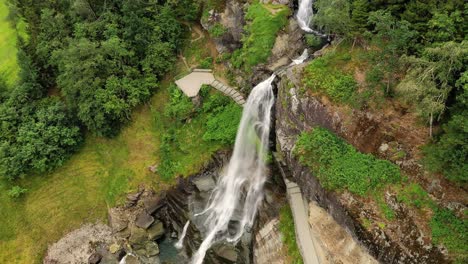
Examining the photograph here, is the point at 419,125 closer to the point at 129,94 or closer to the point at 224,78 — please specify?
the point at 224,78

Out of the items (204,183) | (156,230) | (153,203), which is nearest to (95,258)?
(156,230)

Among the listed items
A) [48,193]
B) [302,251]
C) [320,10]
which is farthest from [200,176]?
[320,10]

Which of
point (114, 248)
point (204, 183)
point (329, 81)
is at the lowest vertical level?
point (114, 248)

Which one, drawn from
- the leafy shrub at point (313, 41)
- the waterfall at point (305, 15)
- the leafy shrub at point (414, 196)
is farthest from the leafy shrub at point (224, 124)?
the leafy shrub at point (414, 196)

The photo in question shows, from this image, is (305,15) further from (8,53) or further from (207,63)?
(8,53)

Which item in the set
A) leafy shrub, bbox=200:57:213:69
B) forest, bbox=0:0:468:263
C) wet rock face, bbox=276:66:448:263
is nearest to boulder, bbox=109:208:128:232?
forest, bbox=0:0:468:263

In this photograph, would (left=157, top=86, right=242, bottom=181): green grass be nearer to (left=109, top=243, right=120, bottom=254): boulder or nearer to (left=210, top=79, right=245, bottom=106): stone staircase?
(left=210, top=79, right=245, bottom=106): stone staircase

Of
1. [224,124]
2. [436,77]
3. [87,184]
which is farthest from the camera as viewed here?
[87,184]
